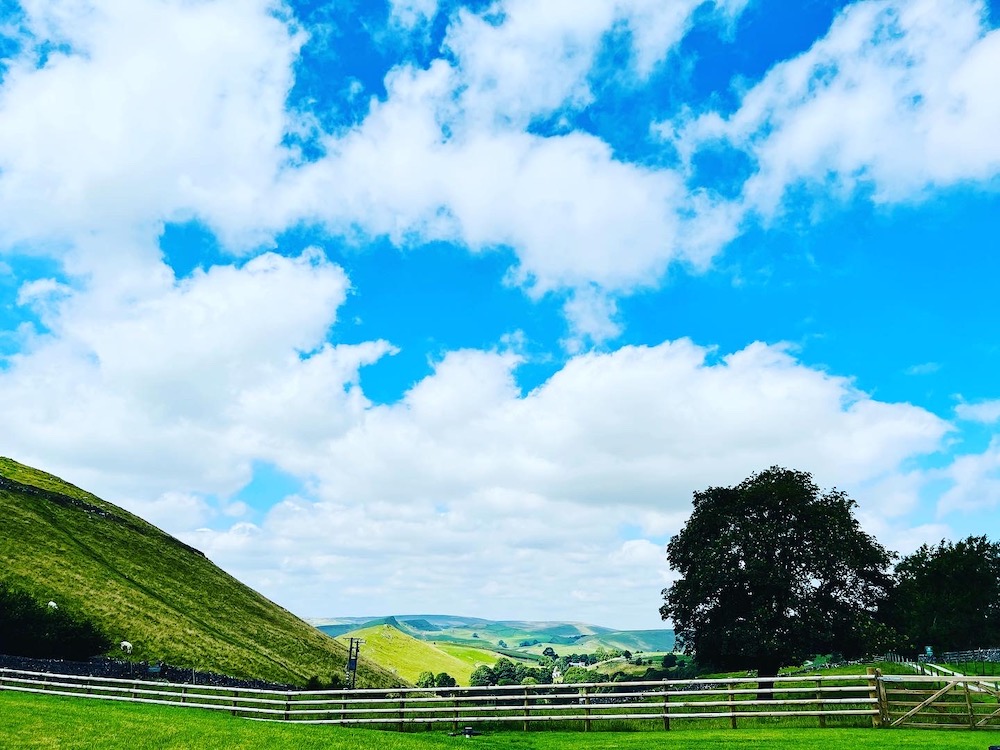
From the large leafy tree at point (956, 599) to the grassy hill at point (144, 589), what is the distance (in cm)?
8037

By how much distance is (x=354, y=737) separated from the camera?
21469mm

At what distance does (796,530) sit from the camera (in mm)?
40219

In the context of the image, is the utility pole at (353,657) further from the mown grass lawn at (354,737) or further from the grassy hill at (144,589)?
the mown grass lawn at (354,737)

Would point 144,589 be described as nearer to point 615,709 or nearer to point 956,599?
point 615,709

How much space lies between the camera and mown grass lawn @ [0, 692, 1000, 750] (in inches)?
721

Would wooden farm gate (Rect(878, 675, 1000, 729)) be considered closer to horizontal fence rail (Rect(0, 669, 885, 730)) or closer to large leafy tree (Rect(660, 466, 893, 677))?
horizontal fence rail (Rect(0, 669, 885, 730))

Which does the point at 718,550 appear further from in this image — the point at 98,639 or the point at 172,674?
the point at 98,639

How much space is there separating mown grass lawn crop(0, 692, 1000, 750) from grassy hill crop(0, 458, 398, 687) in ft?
227

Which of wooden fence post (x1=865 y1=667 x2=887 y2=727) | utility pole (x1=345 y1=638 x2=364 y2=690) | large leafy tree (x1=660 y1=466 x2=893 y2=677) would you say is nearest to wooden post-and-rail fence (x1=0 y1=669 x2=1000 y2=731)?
wooden fence post (x1=865 y1=667 x2=887 y2=727)

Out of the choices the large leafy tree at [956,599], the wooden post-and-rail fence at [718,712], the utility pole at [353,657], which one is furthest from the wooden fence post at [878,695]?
the large leafy tree at [956,599]

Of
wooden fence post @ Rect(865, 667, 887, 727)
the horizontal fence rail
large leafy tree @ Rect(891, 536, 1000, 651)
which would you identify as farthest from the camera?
large leafy tree @ Rect(891, 536, 1000, 651)

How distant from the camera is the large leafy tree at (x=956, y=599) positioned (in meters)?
84.1

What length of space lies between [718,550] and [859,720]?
1742cm

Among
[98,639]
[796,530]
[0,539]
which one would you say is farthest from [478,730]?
[0,539]
